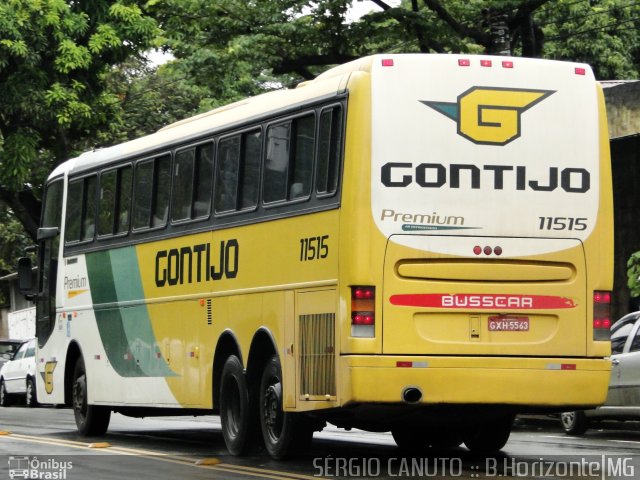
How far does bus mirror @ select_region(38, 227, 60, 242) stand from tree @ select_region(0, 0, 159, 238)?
960 cm

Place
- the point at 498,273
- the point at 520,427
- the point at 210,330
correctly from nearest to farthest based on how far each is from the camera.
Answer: the point at 498,273, the point at 210,330, the point at 520,427

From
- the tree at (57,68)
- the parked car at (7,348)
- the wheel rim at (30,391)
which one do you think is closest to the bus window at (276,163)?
the tree at (57,68)

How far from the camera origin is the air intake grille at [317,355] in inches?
496

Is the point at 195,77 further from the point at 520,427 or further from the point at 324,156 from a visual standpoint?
the point at 324,156

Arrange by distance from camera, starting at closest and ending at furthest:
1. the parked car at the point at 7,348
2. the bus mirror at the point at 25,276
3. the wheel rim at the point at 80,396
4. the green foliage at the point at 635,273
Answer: the wheel rim at the point at 80,396 → the bus mirror at the point at 25,276 → the green foliage at the point at 635,273 → the parked car at the point at 7,348

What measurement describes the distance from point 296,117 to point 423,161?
1.69 metres

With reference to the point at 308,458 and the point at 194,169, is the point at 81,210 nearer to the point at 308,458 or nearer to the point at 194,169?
the point at 194,169

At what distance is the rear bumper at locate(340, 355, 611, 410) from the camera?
12188 millimetres

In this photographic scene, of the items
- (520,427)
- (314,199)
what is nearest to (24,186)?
(520,427)

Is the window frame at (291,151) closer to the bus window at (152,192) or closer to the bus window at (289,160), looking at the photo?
the bus window at (289,160)

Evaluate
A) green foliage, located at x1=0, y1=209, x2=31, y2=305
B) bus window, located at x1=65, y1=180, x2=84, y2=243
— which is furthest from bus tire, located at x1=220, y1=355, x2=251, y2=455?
green foliage, located at x1=0, y1=209, x2=31, y2=305

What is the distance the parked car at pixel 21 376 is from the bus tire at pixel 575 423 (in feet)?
50.4

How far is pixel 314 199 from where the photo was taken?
13.1 meters

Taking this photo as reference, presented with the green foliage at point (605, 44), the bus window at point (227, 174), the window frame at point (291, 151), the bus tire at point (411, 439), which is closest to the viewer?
the window frame at point (291, 151)
